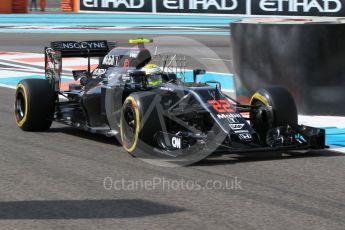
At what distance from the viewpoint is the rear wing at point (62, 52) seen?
1034 centimetres

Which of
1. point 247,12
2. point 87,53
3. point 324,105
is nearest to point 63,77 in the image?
point 87,53

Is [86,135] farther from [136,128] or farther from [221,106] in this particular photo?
[221,106]

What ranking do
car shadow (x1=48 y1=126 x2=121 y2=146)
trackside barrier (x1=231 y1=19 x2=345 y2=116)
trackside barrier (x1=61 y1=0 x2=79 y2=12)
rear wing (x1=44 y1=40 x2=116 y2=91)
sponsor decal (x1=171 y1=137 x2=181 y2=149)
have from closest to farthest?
1. sponsor decal (x1=171 y1=137 x2=181 y2=149)
2. car shadow (x1=48 y1=126 x2=121 y2=146)
3. rear wing (x1=44 y1=40 x2=116 y2=91)
4. trackside barrier (x1=231 y1=19 x2=345 y2=116)
5. trackside barrier (x1=61 y1=0 x2=79 y2=12)

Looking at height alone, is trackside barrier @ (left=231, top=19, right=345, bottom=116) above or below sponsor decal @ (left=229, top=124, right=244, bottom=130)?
above

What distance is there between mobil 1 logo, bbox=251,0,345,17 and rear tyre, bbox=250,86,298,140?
1900 cm

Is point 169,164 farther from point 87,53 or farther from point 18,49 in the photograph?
point 18,49

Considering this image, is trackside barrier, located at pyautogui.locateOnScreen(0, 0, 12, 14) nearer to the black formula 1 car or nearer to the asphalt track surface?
the black formula 1 car

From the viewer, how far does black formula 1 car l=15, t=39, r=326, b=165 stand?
789 cm

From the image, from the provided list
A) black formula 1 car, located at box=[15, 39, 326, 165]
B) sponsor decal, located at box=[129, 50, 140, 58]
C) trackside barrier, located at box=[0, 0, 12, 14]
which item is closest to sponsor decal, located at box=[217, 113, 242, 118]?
black formula 1 car, located at box=[15, 39, 326, 165]

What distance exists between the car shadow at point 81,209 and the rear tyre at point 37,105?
3.46m

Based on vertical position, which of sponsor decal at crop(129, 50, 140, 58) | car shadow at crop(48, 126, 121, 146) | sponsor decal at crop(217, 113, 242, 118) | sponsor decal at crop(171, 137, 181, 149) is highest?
sponsor decal at crop(129, 50, 140, 58)

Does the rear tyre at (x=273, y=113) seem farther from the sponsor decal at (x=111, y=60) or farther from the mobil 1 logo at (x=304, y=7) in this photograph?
the mobil 1 logo at (x=304, y=7)

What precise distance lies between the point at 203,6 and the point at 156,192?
79.9 ft

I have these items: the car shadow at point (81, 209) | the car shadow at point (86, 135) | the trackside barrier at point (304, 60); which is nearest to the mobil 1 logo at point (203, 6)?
the trackside barrier at point (304, 60)
